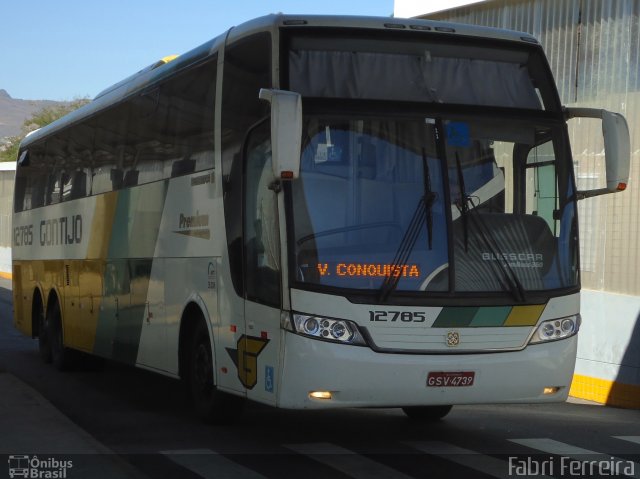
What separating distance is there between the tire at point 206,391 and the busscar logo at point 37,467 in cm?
206

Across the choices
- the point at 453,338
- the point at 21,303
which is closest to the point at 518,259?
the point at 453,338

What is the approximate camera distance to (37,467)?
8352 mm

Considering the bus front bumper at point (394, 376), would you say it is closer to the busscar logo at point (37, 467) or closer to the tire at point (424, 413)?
the busscar logo at point (37, 467)

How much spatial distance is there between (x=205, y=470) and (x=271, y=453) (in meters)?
0.93

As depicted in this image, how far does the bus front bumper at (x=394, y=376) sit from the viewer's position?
8320 millimetres

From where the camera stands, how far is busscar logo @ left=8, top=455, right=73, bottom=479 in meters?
8.12

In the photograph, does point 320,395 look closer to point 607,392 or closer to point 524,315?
point 524,315

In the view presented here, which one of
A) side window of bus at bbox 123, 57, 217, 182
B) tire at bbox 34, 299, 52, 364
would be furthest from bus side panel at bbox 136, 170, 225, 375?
tire at bbox 34, 299, 52, 364

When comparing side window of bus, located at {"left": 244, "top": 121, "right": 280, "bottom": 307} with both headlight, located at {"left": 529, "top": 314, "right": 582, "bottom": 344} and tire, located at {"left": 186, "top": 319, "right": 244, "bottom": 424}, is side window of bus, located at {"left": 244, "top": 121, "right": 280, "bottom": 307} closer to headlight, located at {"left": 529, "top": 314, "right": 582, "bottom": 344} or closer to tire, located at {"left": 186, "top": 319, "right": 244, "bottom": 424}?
tire, located at {"left": 186, "top": 319, "right": 244, "bottom": 424}

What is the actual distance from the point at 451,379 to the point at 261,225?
76.5 inches

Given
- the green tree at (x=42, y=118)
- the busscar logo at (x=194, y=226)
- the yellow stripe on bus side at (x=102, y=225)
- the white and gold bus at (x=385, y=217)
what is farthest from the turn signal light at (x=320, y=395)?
the green tree at (x=42, y=118)

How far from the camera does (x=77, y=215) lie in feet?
50.7

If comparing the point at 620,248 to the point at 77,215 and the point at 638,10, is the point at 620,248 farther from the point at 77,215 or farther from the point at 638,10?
the point at 77,215

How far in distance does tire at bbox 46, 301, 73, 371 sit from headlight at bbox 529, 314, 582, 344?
9243mm
